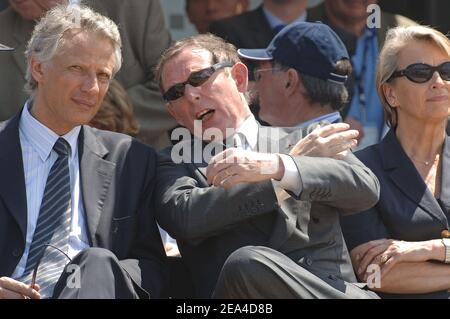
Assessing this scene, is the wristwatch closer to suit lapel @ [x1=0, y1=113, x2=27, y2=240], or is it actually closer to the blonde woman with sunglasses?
the blonde woman with sunglasses

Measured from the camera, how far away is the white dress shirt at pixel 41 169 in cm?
454

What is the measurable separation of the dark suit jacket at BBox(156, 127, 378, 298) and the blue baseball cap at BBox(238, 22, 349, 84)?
64 cm

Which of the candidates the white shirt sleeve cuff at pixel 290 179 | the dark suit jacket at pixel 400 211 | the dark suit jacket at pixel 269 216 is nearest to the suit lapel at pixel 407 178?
the dark suit jacket at pixel 400 211

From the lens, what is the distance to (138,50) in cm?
613

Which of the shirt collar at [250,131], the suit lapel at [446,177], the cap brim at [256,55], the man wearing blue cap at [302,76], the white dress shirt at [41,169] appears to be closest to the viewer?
the white dress shirt at [41,169]

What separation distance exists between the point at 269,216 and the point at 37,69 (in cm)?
109

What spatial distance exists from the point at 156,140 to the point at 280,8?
1.09m

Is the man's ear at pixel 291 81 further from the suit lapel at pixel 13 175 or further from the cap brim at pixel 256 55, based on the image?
the suit lapel at pixel 13 175

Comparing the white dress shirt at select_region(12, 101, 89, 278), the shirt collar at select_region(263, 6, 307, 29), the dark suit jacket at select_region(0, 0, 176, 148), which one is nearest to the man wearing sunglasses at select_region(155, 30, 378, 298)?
the white dress shirt at select_region(12, 101, 89, 278)

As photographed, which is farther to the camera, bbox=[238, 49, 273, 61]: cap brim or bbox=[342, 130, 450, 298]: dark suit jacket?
bbox=[238, 49, 273, 61]: cap brim

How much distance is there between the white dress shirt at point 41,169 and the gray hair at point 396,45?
4.29 ft

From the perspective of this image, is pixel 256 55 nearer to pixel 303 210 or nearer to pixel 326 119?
pixel 326 119

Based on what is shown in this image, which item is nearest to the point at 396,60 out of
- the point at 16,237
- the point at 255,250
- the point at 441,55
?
the point at 441,55

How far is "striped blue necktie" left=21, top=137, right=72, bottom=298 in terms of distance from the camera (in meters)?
4.43
